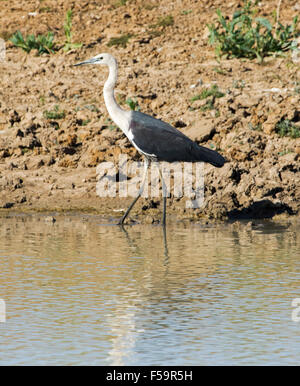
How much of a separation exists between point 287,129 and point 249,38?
3156mm

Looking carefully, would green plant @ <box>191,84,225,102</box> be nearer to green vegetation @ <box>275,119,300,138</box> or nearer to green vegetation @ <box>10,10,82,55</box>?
green vegetation @ <box>275,119,300,138</box>

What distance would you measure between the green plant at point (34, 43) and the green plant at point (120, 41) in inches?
42.3

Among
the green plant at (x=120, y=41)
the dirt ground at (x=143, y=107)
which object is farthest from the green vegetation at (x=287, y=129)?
the green plant at (x=120, y=41)

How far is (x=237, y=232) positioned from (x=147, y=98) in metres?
4.81

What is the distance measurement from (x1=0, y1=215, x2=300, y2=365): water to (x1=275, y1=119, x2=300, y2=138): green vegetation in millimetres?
2772

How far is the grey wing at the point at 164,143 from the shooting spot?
11039mm

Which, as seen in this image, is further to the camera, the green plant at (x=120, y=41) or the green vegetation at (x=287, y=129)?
the green plant at (x=120, y=41)

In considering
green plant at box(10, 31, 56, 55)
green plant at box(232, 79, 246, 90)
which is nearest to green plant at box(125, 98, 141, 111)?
green plant at box(232, 79, 246, 90)

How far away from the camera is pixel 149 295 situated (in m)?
7.10

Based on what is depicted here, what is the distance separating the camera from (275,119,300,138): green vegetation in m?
13.1

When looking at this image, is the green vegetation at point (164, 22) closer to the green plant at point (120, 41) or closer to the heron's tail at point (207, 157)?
the green plant at point (120, 41)

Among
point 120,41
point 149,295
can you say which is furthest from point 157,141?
point 120,41

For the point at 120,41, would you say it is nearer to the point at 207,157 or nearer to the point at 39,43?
the point at 39,43

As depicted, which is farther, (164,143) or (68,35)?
(68,35)
